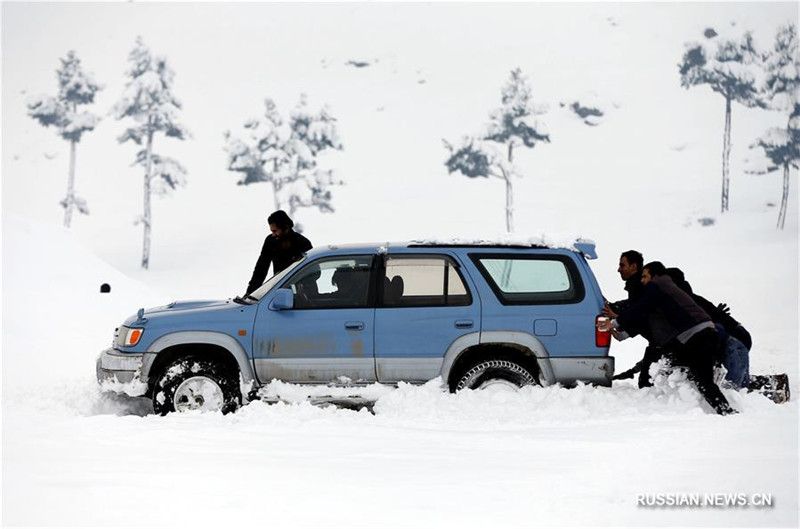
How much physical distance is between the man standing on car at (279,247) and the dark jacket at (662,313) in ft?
12.3

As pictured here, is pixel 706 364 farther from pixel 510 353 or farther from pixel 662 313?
pixel 510 353

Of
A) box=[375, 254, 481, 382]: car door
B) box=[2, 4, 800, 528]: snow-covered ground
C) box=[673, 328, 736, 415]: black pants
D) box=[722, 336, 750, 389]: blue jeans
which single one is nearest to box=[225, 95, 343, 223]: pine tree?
box=[2, 4, 800, 528]: snow-covered ground

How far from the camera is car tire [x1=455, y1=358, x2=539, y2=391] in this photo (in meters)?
9.19

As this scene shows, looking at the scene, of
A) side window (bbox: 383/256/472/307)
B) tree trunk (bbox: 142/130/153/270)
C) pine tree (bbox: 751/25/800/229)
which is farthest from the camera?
pine tree (bbox: 751/25/800/229)

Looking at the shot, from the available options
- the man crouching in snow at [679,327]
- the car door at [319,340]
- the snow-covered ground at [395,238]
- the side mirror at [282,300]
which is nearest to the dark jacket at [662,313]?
the man crouching in snow at [679,327]

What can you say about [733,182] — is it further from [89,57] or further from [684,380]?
[89,57]

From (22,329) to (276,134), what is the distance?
4514 centimetres

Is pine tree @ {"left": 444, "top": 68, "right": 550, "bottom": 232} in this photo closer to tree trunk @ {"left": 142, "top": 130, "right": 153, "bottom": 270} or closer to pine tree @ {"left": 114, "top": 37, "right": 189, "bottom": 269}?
pine tree @ {"left": 114, "top": 37, "right": 189, "bottom": 269}

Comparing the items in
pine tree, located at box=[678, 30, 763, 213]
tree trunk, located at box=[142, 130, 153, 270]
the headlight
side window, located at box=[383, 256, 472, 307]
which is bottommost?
the headlight

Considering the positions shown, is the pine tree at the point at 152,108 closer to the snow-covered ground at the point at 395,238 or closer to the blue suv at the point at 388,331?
the snow-covered ground at the point at 395,238

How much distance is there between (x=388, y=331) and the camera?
9.27m

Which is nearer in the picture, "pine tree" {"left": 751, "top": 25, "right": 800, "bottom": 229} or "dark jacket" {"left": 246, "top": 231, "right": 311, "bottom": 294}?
"dark jacket" {"left": 246, "top": 231, "right": 311, "bottom": 294}

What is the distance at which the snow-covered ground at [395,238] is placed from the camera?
6.38 metres

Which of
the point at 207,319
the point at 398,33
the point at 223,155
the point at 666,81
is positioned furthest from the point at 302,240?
the point at 398,33
